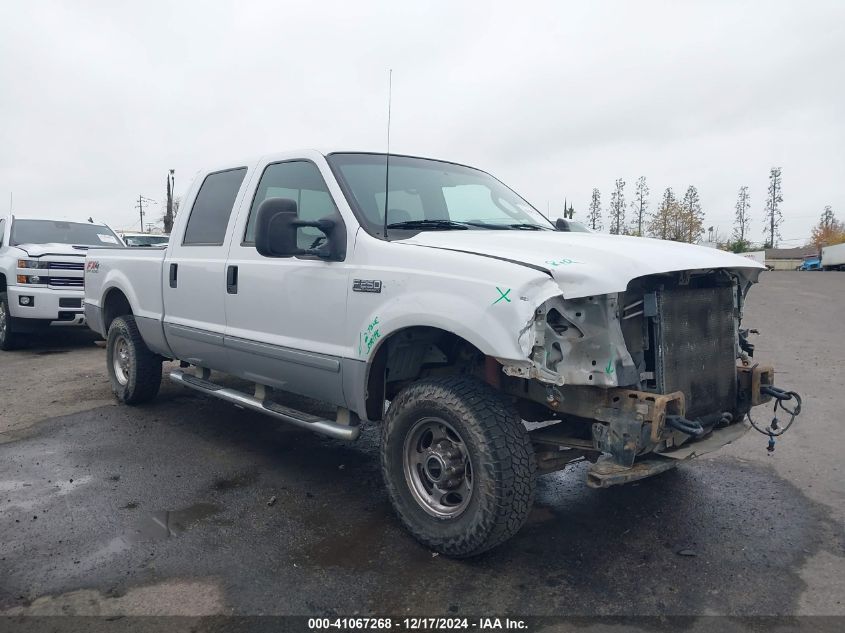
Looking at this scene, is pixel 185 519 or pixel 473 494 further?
pixel 185 519

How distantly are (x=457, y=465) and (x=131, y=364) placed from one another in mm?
4020

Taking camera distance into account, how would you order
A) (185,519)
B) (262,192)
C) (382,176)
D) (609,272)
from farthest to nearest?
(262,192) → (382,176) → (185,519) → (609,272)

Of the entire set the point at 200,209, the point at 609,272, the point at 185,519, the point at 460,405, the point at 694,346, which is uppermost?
the point at 200,209

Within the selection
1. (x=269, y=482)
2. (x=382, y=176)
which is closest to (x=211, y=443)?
(x=269, y=482)

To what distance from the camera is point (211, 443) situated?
527 centimetres

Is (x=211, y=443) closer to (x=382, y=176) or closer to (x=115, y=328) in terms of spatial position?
(x=115, y=328)

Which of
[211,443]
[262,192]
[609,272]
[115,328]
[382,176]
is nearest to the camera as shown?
[609,272]

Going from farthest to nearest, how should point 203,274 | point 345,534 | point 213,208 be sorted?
point 213,208 < point 203,274 < point 345,534

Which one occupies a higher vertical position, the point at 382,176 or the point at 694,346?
the point at 382,176

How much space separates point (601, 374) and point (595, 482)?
49 cm

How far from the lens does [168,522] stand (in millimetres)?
3785

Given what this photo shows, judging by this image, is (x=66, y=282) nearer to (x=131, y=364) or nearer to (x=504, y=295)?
(x=131, y=364)

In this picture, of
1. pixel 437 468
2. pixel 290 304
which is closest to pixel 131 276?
pixel 290 304

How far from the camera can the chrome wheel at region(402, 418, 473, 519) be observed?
3324 millimetres
